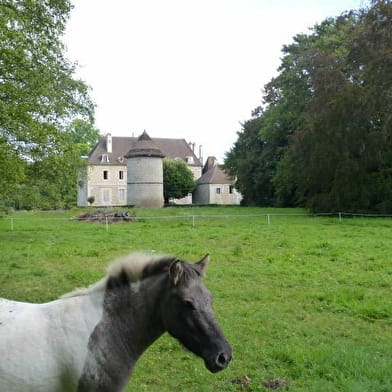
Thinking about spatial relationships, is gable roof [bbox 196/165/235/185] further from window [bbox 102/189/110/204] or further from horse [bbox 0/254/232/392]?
horse [bbox 0/254/232/392]

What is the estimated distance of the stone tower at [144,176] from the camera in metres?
51.6

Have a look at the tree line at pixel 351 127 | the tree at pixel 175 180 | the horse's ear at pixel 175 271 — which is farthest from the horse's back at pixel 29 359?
the tree at pixel 175 180

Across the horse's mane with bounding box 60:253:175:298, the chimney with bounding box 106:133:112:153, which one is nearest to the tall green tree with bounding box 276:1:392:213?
the horse's mane with bounding box 60:253:175:298

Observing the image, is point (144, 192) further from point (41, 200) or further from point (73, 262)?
point (73, 262)

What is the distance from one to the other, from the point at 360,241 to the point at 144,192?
37.3m

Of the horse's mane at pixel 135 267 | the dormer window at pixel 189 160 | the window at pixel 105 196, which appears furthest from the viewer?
the dormer window at pixel 189 160

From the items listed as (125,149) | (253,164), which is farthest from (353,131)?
(125,149)

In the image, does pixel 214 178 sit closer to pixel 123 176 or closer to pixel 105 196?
pixel 123 176

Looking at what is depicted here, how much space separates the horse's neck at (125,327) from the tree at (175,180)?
204 feet

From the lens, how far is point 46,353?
10.5 ft

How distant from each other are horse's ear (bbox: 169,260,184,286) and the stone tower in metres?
48.5

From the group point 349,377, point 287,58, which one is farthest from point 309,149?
point 349,377

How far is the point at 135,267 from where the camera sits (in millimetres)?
3479

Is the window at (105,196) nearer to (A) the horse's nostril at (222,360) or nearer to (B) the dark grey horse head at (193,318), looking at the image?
(B) the dark grey horse head at (193,318)
